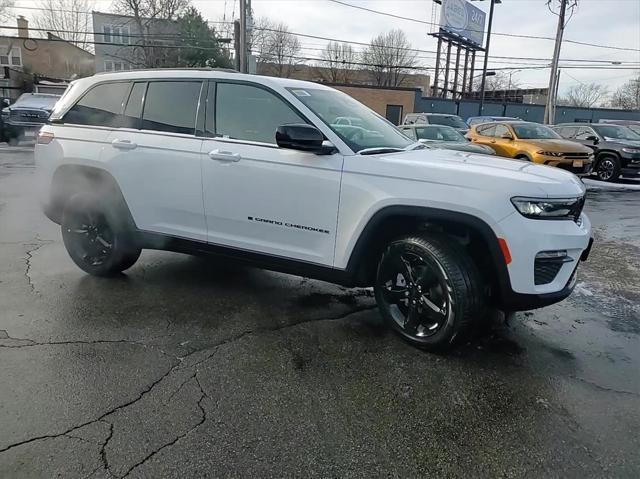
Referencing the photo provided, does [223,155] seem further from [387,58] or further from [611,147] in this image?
[387,58]

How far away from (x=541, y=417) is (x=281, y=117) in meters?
2.66

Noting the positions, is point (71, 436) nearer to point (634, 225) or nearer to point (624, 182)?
point (634, 225)

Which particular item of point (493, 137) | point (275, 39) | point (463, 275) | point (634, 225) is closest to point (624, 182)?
point (493, 137)

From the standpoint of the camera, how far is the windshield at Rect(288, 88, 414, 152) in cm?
365

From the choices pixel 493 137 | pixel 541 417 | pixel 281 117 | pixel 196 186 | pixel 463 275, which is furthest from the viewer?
pixel 493 137

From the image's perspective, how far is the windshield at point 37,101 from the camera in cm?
1917

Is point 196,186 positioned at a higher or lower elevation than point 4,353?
higher

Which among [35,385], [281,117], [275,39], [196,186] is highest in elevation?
[275,39]

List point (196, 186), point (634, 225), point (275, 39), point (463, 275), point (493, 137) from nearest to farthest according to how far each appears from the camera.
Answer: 1. point (463, 275)
2. point (196, 186)
3. point (634, 225)
4. point (493, 137)
5. point (275, 39)

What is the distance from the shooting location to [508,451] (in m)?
2.41

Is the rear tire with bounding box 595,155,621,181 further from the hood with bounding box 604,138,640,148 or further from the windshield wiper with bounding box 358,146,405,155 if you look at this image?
the windshield wiper with bounding box 358,146,405,155

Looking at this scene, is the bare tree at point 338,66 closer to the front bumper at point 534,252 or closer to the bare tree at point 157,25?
the bare tree at point 157,25

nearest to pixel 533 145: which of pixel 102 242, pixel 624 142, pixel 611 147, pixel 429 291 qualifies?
pixel 611 147

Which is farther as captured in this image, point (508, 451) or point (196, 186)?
point (196, 186)
